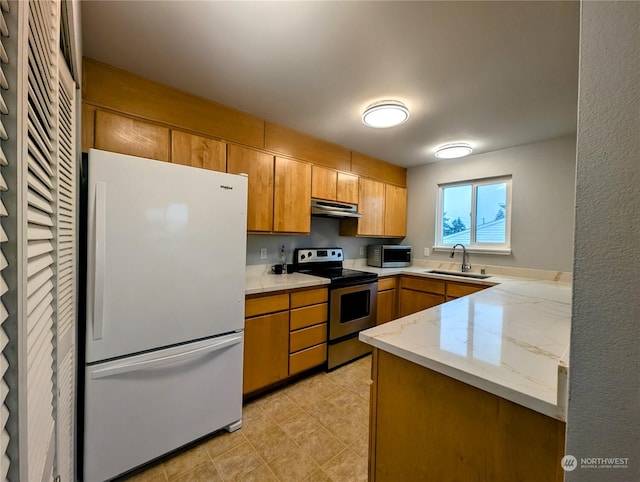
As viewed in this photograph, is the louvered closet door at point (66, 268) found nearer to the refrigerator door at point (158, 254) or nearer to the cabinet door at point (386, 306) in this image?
the refrigerator door at point (158, 254)

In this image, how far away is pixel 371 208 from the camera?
3451mm

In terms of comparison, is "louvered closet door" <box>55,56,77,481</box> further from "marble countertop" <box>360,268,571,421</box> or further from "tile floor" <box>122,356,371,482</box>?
"marble countertop" <box>360,268,571,421</box>

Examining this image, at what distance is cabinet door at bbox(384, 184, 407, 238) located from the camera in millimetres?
3678

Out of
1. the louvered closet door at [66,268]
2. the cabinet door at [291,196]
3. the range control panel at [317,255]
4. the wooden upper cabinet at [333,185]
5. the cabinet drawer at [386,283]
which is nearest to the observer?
the louvered closet door at [66,268]

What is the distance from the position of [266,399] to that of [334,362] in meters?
0.74

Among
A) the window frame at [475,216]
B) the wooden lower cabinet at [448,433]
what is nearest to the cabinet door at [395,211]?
the window frame at [475,216]

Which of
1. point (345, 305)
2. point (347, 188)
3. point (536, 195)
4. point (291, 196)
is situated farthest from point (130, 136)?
point (536, 195)

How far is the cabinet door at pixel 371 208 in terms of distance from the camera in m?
3.34

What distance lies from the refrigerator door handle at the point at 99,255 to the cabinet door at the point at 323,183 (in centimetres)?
181

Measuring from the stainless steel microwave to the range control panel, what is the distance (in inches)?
21.0

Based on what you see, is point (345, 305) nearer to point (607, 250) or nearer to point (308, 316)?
point (308, 316)

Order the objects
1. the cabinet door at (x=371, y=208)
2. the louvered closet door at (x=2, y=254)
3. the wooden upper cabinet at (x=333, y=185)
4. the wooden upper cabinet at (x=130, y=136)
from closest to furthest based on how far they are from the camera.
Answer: the louvered closet door at (x=2, y=254)
the wooden upper cabinet at (x=130, y=136)
the wooden upper cabinet at (x=333, y=185)
the cabinet door at (x=371, y=208)

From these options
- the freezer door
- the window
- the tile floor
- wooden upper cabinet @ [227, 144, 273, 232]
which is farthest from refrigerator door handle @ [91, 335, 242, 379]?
the window

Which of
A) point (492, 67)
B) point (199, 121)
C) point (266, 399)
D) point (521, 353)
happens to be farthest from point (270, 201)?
point (521, 353)
